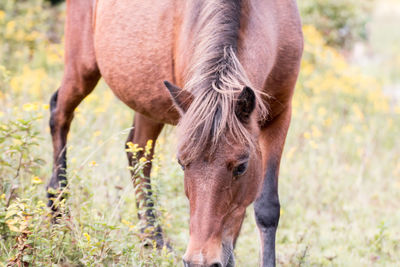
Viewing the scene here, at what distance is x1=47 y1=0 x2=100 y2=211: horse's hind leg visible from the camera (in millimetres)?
4422

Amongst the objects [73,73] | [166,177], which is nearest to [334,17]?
[73,73]

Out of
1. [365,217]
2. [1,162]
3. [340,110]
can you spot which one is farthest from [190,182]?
[340,110]

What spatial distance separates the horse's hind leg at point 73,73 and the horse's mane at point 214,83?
1692mm

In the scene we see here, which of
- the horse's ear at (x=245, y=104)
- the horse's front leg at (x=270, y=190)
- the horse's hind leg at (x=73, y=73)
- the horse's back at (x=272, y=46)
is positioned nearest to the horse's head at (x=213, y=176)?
the horse's ear at (x=245, y=104)

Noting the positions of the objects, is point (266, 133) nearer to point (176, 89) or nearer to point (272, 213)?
point (272, 213)

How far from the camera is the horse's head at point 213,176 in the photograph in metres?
2.48

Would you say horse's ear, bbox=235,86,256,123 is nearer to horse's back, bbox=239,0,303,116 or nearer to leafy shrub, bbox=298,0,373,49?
horse's back, bbox=239,0,303,116

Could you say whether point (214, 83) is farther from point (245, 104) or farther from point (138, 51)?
point (138, 51)

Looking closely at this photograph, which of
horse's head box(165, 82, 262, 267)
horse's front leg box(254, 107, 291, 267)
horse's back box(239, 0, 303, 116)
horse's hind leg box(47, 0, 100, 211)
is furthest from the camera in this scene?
horse's hind leg box(47, 0, 100, 211)

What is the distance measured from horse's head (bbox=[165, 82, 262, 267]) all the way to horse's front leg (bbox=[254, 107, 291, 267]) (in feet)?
3.01

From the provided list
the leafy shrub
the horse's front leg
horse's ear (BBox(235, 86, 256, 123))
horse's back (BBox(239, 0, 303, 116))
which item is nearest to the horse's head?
horse's ear (BBox(235, 86, 256, 123))

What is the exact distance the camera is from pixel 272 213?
3.58m

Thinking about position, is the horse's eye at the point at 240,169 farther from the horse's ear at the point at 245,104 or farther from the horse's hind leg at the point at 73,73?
the horse's hind leg at the point at 73,73

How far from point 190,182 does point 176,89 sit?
50 cm
